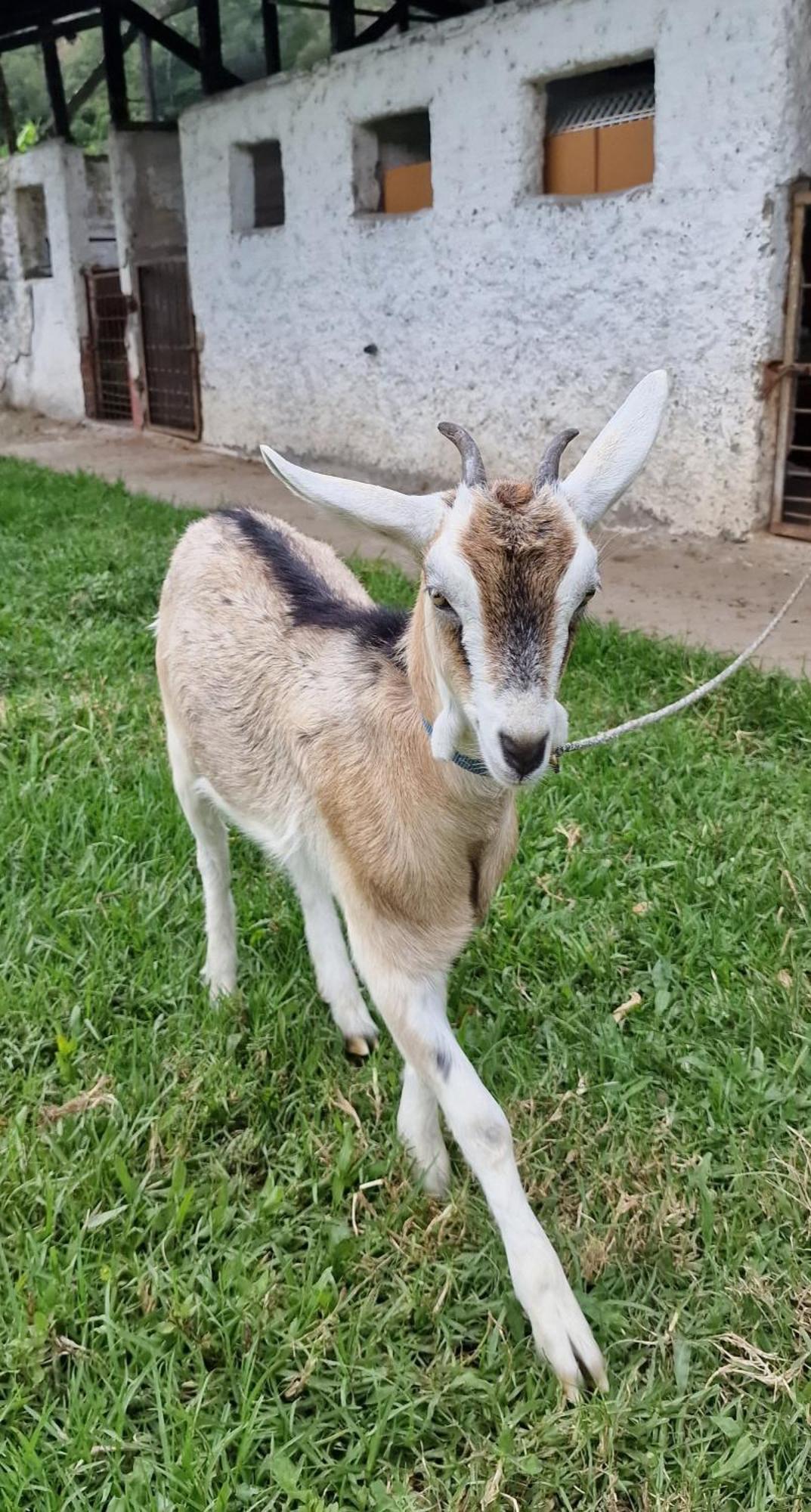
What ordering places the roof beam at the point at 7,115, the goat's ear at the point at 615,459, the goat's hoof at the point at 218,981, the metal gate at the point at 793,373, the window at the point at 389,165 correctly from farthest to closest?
the roof beam at the point at 7,115, the window at the point at 389,165, the metal gate at the point at 793,373, the goat's hoof at the point at 218,981, the goat's ear at the point at 615,459

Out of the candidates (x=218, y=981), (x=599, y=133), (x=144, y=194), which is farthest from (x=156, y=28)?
(x=218, y=981)

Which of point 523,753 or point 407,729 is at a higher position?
point 523,753

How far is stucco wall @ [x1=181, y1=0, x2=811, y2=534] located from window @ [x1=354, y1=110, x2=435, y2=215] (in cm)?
12

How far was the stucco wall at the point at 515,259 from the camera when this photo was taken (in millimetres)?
6195

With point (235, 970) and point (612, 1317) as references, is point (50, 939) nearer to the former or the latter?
point (235, 970)

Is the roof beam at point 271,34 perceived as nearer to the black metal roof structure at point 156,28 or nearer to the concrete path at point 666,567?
the black metal roof structure at point 156,28

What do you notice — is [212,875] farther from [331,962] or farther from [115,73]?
[115,73]

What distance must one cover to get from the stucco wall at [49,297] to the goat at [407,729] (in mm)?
11196

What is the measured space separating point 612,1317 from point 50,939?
5.27 ft

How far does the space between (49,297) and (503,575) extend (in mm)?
13362

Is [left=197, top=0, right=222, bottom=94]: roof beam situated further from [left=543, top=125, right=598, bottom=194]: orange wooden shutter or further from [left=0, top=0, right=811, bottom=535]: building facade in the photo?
[left=543, top=125, right=598, bottom=194]: orange wooden shutter

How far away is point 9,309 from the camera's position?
14.2 meters

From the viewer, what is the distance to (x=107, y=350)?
13.2 m

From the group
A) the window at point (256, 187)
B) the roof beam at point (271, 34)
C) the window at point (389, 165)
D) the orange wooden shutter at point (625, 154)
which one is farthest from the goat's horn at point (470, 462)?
the roof beam at point (271, 34)
